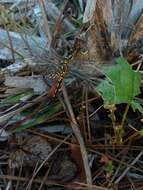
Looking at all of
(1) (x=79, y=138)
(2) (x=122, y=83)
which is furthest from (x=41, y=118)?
(2) (x=122, y=83)

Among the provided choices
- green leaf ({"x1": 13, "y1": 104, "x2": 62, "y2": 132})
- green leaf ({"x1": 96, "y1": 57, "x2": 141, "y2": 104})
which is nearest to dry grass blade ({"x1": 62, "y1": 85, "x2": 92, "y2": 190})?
green leaf ({"x1": 13, "y1": 104, "x2": 62, "y2": 132})

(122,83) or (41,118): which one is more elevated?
(122,83)

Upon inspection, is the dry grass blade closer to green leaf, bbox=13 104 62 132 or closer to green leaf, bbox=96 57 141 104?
green leaf, bbox=13 104 62 132

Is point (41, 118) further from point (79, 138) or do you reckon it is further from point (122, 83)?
point (122, 83)

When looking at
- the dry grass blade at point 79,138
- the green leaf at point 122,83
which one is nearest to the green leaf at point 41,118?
the dry grass blade at point 79,138

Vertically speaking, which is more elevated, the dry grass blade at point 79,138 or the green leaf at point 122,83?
the green leaf at point 122,83

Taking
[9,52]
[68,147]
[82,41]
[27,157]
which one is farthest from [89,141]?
[9,52]

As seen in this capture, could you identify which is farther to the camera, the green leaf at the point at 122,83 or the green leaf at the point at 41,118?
the green leaf at the point at 41,118

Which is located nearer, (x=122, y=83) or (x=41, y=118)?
(x=122, y=83)

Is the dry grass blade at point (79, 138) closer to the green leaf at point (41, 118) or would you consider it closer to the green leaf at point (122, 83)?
the green leaf at point (41, 118)

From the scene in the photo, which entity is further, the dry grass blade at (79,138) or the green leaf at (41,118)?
the green leaf at (41,118)
